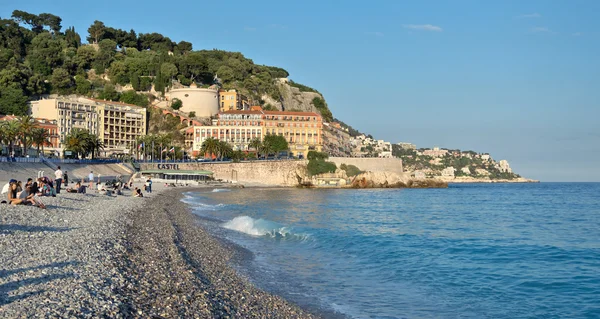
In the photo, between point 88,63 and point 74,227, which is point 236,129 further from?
point 74,227

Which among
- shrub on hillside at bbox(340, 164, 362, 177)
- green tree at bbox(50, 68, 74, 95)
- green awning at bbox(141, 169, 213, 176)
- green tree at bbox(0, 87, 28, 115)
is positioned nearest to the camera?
green awning at bbox(141, 169, 213, 176)

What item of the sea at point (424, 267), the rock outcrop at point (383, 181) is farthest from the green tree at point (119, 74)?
the sea at point (424, 267)

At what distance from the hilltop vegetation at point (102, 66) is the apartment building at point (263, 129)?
20.1m

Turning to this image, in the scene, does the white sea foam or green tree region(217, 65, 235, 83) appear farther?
green tree region(217, 65, 235, 83)

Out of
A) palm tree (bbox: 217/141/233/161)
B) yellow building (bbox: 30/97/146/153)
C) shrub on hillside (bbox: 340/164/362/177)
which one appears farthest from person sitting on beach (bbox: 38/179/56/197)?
yellow building (bbox: 30/97/146/153)

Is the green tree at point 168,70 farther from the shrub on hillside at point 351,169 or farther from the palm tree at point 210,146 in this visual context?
the shrub on hillside at point 351,169

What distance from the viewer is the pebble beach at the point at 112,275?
770 centimetres

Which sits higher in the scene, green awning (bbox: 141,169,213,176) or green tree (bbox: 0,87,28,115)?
green tree (bbox: 0,87,28,115)

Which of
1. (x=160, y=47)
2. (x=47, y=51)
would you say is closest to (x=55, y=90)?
(x=47, y=51)

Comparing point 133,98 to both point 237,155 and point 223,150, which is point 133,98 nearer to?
point 223,150

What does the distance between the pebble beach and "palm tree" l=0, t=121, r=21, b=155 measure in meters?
53.0

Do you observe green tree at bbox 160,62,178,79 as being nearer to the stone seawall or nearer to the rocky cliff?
the rocky cliff

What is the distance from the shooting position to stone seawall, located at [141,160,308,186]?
90.3m

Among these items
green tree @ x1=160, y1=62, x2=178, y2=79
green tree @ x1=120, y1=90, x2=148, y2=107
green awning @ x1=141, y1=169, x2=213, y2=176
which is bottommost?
green awning @ x1=141, y1=169, x2=213, y2=176
